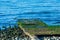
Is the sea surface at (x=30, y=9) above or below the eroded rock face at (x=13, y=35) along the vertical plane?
below

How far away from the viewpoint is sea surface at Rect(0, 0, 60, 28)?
564 inches

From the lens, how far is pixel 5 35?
Answer: 6945 millimetres

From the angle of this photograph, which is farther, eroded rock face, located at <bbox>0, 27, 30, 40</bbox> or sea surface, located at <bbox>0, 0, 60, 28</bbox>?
sea surface, located at <bbox>0, 0, 60, 28</bbox>

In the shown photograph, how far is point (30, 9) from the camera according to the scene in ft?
52.3

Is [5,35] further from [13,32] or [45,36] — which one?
[45,36]

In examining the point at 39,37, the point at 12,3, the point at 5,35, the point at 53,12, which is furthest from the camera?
the point at 12,3

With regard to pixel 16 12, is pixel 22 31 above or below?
above

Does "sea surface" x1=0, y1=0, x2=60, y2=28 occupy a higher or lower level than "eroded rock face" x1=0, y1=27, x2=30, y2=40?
lower

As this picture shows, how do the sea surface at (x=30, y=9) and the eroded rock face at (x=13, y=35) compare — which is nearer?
the eroded rock face at (x=13, y=35)

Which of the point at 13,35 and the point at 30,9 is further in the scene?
the point at 30,9

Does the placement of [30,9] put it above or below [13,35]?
below

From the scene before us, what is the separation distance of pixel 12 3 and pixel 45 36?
1119 cm

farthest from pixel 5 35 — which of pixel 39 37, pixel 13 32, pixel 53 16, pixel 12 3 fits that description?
pixel 12 3

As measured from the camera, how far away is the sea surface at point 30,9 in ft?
47.0
